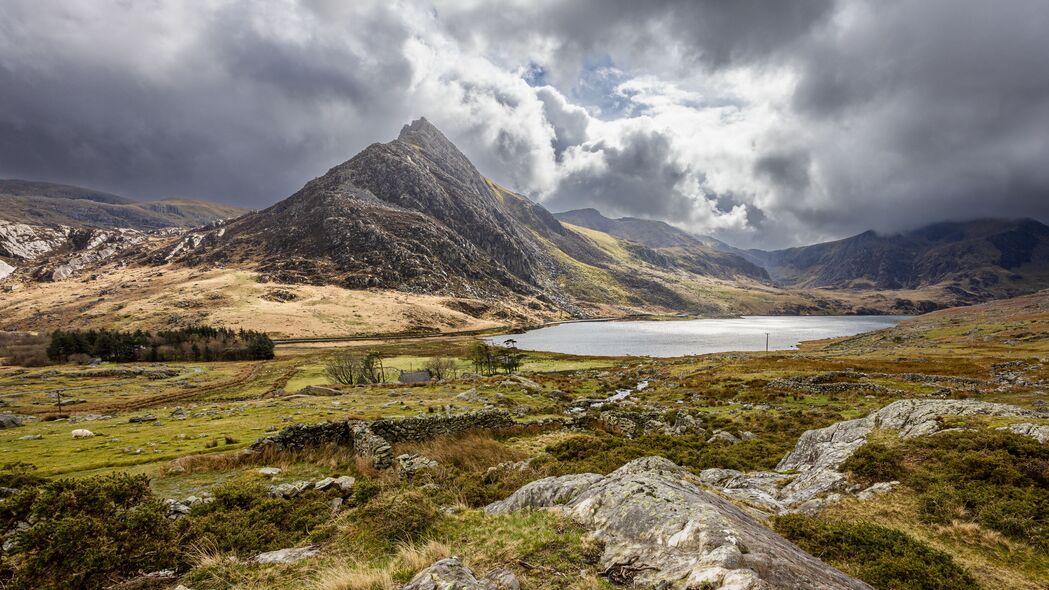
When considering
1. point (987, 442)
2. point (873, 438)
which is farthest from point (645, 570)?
point (873, 438)

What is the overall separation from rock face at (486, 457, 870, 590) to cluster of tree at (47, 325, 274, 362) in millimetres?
135359

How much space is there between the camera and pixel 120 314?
610 feet

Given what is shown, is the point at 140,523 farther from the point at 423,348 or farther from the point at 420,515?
the point at 423,348

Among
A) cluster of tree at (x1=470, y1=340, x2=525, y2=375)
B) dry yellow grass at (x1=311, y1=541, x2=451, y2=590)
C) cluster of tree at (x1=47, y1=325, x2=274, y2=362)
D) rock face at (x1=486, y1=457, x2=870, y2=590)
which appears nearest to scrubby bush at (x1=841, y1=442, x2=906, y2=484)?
rock face at (x1=486, y1=457, x2=870, y2=590)

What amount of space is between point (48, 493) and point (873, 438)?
27.6 meters

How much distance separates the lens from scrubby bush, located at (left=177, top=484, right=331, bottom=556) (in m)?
10.1

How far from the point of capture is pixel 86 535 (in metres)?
8.18

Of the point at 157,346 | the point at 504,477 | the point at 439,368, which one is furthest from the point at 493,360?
the point at 157,346

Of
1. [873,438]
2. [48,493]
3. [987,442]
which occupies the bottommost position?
[873,438]

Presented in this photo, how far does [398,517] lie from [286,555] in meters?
2.72

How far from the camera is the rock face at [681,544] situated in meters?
6.09

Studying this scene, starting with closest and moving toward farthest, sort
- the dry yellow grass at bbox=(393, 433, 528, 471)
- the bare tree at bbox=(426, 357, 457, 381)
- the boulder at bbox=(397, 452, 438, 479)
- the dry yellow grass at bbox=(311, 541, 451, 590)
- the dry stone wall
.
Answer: the dry yellow grass at bbox=(311, 541, 451, 590) < the boulder at bbox=(397, 452, 438, 479) < the dry yellow grass at bbox=(393, 433, 528, 471) < the dry stone wall < the bare tree at bbox=(426, 357, 457, 381)

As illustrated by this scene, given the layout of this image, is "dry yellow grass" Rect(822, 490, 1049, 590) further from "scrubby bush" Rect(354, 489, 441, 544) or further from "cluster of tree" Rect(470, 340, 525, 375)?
"cluster of tree" Rect(470, 340, 525, 375)

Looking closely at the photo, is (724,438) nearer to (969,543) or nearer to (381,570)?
(969,543)
